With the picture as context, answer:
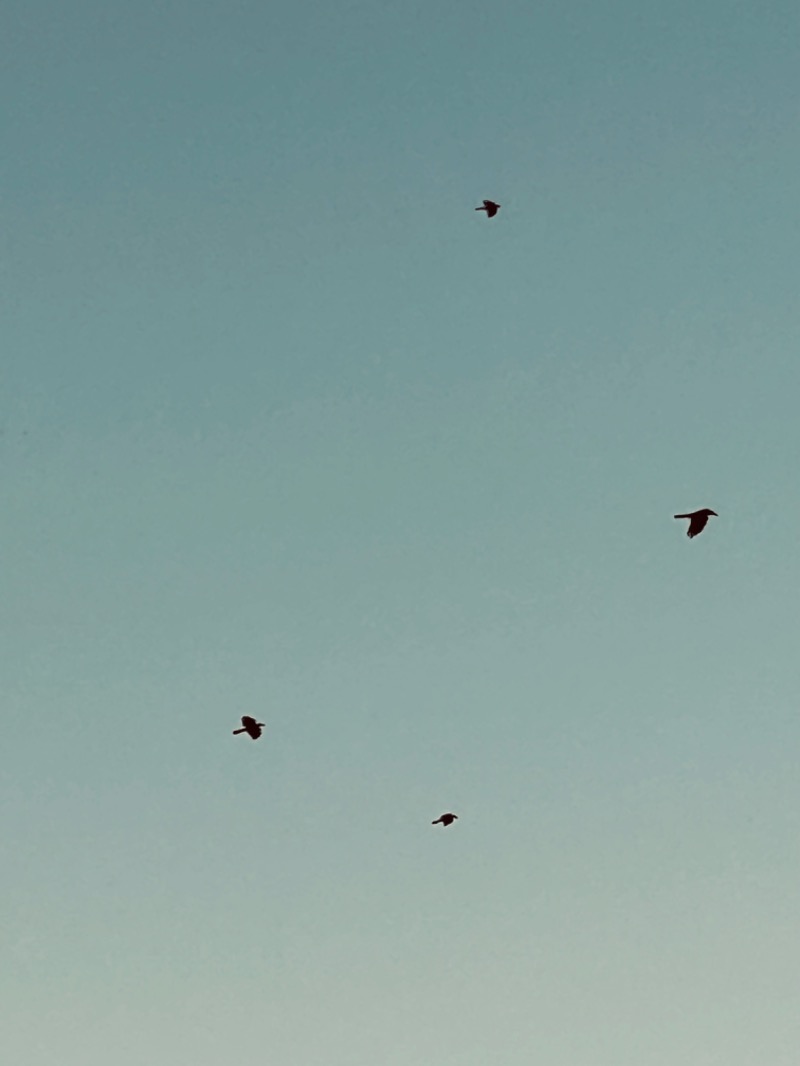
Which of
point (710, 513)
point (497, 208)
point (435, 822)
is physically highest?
point (497, 208)

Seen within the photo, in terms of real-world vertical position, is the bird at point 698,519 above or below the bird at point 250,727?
above

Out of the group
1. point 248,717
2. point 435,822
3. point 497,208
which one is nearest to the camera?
point 248,717

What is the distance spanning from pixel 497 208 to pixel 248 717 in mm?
25430

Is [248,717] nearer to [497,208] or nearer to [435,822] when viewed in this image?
[435,822]

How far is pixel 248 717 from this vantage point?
4238 cm

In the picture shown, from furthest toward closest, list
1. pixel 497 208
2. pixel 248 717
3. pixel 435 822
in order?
pixel 497 208
pixel 435 822
pixel 248 717

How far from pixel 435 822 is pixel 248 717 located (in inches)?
474

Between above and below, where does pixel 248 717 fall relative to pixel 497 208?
below

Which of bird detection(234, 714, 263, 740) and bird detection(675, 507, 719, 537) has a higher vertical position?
bird detection(675, 507, 719, 537)

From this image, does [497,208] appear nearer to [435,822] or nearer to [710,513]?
[710,513]

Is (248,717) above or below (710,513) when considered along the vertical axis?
below

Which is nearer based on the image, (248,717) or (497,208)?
(248,717)

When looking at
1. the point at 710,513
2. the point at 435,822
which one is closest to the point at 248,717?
the point at 435,822

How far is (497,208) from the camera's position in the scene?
183 feet
